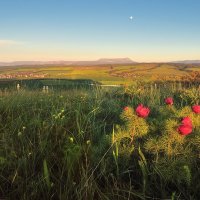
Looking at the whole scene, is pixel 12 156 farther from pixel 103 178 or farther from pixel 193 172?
pixel 193 172

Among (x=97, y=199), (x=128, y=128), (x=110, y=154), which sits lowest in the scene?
(x=97, y=199)

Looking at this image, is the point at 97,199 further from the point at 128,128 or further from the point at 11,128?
the point at 11,128

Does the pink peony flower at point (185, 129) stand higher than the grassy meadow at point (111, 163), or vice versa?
the pink peony flower at point (185, 129)

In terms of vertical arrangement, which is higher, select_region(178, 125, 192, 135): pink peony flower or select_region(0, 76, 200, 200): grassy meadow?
select_region(178, 125, 192, 135): pink peony flower

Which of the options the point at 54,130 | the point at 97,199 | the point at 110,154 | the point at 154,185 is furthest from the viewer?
the point at 54,130

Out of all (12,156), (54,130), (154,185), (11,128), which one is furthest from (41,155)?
(154,185)

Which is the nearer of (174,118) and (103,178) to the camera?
(103,178)

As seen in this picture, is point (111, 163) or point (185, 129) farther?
point (111, 163)

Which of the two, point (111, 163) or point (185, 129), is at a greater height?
point (185, 129)

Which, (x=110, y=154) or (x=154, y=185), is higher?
(x=110, y=154)

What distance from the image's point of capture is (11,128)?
5207 mm

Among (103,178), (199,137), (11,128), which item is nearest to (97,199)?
(103,178)

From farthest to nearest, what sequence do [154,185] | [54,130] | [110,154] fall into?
[54,130] → [110,154] → [154,185]

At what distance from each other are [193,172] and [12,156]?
2291mm
